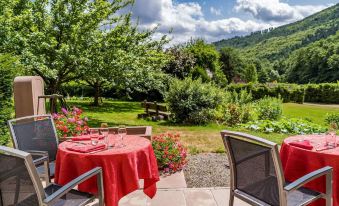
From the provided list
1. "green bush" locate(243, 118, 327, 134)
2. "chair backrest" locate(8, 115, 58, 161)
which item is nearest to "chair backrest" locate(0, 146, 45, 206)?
"chair backrest" locate(8, 115, 58, 161)

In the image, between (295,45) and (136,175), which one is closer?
(136,175)

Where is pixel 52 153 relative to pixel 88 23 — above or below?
below

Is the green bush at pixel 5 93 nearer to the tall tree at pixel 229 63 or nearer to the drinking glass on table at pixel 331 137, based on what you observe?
the drinking glass on table at pixel 331 137

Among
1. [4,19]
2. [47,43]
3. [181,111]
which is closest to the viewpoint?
[4,19]

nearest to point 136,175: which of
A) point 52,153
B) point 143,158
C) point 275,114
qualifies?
point 143,158

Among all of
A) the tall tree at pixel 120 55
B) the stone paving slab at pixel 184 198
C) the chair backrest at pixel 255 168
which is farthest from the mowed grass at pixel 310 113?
the chair backrest at pixel 255 168

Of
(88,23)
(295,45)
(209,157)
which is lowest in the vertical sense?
(209,157)

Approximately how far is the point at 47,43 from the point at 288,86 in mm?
19986

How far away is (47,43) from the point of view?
30.6ft

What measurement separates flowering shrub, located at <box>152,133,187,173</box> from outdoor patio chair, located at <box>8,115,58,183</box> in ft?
5.97

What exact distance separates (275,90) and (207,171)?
65.9ft

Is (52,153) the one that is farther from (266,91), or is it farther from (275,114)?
(266,91)

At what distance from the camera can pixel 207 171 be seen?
521 centimetres

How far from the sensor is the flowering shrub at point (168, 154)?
507cm
